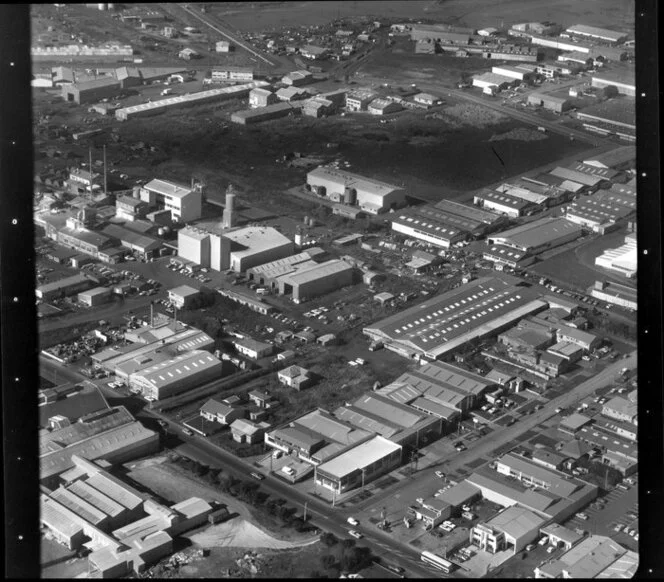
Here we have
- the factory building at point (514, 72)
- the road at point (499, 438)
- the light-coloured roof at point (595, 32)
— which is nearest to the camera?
the road at point (499, 438)

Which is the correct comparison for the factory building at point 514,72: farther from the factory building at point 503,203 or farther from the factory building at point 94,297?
the factory building at point 94,297

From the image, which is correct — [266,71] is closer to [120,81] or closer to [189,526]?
[120,81]

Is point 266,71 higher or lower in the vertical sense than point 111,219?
higher

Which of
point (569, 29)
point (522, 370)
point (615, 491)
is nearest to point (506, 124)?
point (569, 29)

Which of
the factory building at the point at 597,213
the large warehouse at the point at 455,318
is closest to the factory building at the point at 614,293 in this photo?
the large warehouse at the point at 455,318

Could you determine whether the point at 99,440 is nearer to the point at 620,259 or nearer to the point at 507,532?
the point at 507,532

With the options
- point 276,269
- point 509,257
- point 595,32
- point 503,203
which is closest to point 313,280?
point 276,269

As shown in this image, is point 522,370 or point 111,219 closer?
point 522,370
